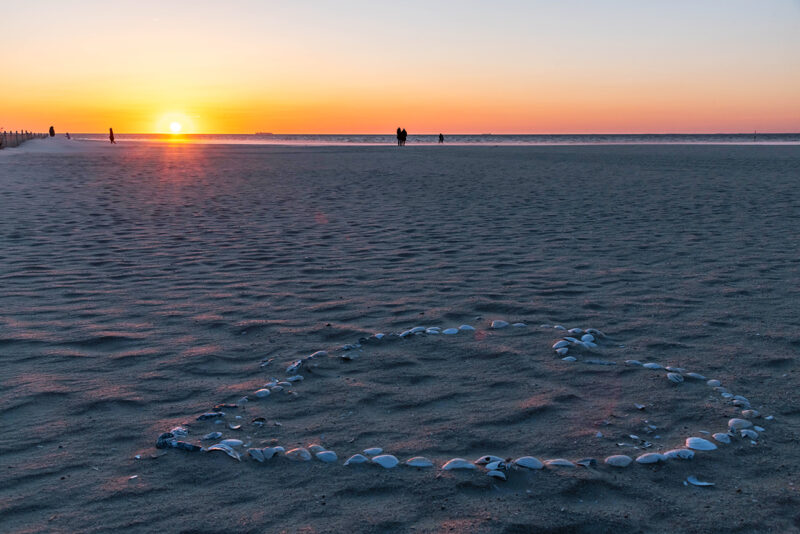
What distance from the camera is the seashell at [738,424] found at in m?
4.20

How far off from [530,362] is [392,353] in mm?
1206

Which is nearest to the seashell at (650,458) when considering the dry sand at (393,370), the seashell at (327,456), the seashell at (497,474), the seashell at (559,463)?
the dry sand at (393,370)

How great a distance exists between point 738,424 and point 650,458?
2.86 ft

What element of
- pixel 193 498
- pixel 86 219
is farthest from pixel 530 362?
pixel 86 219

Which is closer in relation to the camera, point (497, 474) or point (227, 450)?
point (497, 474)

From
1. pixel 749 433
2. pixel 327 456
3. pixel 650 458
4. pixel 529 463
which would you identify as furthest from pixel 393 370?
pixel 749 433

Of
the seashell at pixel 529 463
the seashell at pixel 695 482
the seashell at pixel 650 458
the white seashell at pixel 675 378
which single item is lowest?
the seashell at pixel 695 482

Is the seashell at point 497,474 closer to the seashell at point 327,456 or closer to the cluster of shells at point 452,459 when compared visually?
the cluster of shells at point 452,459

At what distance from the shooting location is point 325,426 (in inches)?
169

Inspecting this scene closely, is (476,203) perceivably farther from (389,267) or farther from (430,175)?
(430,175)

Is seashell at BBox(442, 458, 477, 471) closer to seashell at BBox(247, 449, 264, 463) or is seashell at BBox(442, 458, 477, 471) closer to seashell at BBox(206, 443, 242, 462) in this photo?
seashell at BBox(247, 449, 264, 463)

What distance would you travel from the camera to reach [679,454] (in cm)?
383

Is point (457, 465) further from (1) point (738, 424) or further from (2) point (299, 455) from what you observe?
(1) point (738, 424)

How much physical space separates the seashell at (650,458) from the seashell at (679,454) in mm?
33
